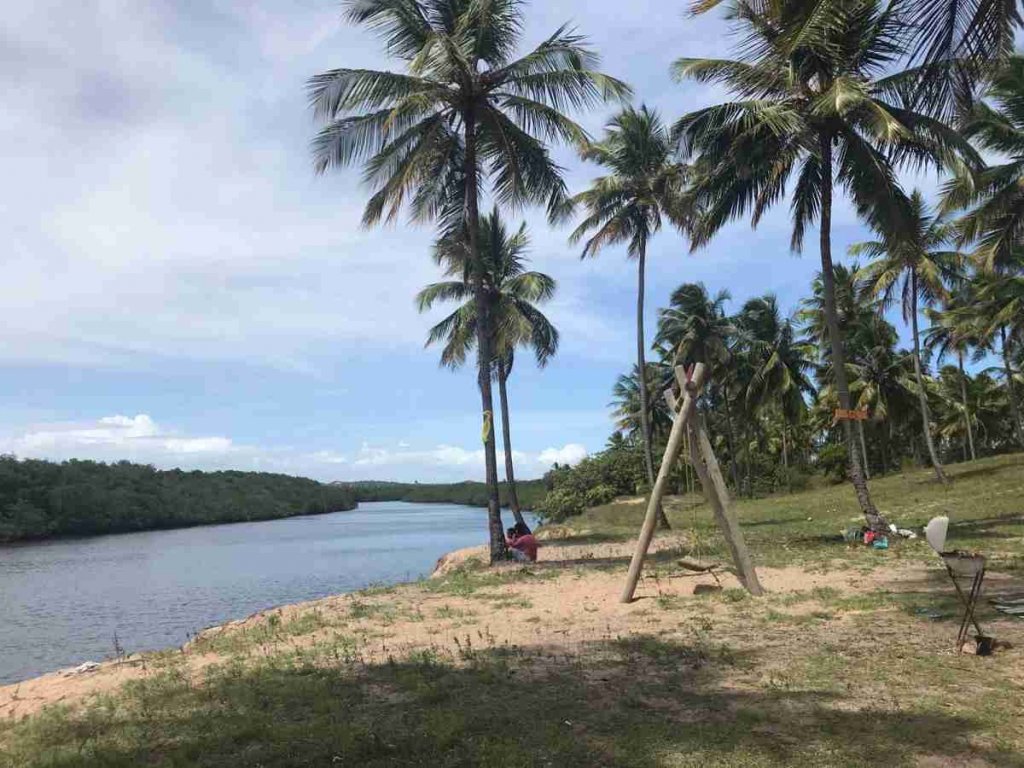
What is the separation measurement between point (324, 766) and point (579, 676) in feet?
8.27

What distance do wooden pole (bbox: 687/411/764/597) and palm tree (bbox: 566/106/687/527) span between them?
15.7 metres

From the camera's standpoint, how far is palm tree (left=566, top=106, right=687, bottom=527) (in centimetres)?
2645

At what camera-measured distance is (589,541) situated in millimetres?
23672

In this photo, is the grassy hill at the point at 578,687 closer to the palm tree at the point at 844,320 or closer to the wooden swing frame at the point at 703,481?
the wooden swing frame at the point at 703,481

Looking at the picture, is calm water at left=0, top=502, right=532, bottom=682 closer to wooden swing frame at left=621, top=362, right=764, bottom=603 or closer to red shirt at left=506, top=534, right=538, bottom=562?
red shirt at left=506, top=534, right=538, bottom=562

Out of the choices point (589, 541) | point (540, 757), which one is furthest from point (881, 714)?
point (589, 541)

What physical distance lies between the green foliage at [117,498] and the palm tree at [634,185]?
56.7m

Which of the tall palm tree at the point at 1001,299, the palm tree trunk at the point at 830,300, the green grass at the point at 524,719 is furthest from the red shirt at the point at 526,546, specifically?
the tall palm tree at the point at 1001,299

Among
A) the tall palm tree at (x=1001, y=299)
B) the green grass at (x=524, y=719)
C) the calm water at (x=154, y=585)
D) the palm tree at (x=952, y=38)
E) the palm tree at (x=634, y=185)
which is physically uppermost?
→ the palm tree at (x=634, y=185)

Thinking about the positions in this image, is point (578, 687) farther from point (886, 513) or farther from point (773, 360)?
point (773, 360)

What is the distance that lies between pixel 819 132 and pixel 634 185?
1102cm

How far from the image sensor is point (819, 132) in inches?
634

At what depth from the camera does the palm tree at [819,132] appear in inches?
585

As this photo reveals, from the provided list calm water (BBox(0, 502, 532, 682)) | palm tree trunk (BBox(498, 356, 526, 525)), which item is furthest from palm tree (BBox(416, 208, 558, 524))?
calm water (BBox(0, 502, 532, 682))
